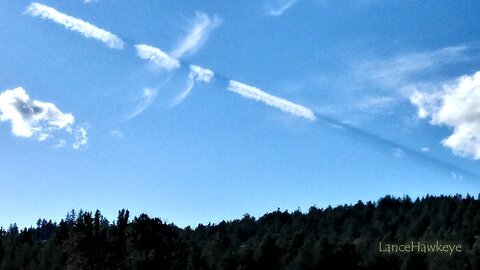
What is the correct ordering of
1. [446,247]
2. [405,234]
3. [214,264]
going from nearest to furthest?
[214,264], [446,247], [405,234]

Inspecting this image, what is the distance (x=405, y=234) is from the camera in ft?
561

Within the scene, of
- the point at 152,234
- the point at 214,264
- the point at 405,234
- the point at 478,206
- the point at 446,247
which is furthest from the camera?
the point at 478,206

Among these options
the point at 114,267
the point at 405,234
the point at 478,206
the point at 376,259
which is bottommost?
the point at 114,267

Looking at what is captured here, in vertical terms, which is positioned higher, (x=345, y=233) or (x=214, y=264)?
(x=345, y=233)

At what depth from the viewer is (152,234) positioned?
299ft

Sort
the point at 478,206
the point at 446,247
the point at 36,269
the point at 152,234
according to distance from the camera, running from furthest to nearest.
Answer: the point at 478,206 → the point at 446,247 → the point at 36,269 → the point at 152,234

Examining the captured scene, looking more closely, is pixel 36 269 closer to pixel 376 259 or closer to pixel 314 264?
pixel 314 264

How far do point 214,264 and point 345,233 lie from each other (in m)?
77.6

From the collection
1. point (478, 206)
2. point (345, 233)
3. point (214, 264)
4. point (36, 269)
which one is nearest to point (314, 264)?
point (214, 264)

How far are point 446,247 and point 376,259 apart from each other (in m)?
18.9

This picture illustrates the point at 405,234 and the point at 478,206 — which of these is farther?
the point at 478,206

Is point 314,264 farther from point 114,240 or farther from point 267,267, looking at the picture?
point 114,240

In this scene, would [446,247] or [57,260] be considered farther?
[446,247]

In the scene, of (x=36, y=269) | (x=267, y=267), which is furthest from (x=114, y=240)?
(x=267, y=267)
